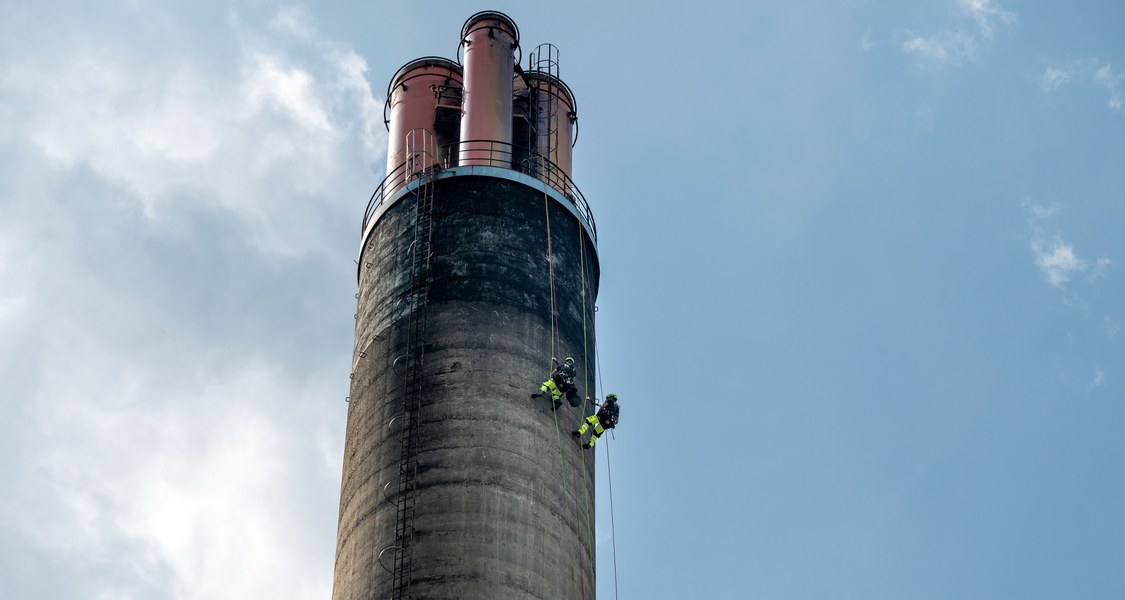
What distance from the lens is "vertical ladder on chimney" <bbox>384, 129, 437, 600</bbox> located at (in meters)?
35.5

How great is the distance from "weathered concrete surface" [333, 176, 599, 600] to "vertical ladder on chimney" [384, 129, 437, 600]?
6.7 inches

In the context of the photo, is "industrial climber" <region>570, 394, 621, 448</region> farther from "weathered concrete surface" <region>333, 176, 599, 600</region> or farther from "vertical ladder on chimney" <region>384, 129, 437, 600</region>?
"vertical ladder on chimney" <region>384, 129, 437, 600</region>

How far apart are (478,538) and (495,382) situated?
4.09 m

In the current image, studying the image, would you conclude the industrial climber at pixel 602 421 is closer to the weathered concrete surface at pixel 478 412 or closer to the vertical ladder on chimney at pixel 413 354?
the weathered concrete surface at pixel 478 412

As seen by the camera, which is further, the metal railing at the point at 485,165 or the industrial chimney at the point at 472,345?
the metal railing at the point at 485,165

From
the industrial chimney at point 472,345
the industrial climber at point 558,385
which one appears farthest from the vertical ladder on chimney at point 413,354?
the industrial climber at point 558,385

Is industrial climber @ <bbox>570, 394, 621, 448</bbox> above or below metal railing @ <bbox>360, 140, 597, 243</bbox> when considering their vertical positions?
below

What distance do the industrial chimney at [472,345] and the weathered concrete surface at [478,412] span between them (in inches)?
1.6

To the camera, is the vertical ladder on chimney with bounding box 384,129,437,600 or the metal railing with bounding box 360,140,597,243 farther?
the metal railing with bounding box 360,140,597,243

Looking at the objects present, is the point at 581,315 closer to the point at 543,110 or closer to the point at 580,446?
the point at 580,446

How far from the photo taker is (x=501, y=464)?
3662 centimetres

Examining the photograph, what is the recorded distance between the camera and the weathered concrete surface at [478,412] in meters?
35.6

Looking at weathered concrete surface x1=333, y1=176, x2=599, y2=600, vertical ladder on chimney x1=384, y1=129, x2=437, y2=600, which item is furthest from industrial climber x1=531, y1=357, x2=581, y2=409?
vertical ladder on chimney x1=384, y1=129, x2=437, y2=600

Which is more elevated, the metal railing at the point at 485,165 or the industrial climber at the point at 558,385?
the metal railing at the point at 485,165
